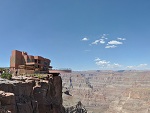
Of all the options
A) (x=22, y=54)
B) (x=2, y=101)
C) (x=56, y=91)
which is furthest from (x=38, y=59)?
(x=2, y=101)

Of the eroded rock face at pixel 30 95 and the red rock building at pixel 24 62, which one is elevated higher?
the red rock building at pixel 24 62

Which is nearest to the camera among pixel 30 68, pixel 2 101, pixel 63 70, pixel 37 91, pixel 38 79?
pixel 2 101

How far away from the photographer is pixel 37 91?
31.8 m

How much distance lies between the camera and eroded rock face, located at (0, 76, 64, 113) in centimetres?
2238

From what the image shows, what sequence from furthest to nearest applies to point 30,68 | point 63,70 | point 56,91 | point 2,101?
point 63,70
point 30,68
point 56,91
point 2,101

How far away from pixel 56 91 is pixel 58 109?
10.9 feet

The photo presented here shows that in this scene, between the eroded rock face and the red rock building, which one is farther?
the red rock building

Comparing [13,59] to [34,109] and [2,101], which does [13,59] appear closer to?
[34,109]

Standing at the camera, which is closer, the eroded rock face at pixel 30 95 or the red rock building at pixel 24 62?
the eroded rock face at pixel 30 95

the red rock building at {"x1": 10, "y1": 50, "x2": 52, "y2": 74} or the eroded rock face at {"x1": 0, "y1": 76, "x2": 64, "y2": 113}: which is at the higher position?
the red rock building at {"x1": 10, "y1": 50, "x2": 52, "y2": 74}

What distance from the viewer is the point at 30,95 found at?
97.2ft

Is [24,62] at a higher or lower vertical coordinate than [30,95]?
higher

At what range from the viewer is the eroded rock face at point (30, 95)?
73.4ft

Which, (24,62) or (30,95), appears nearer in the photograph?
(30,95)
